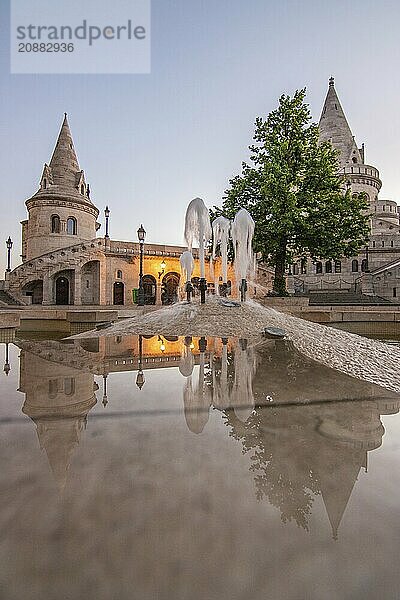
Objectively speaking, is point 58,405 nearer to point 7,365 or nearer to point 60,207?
point 7,365

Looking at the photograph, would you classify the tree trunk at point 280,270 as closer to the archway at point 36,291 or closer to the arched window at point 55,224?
the archway at point 36,291

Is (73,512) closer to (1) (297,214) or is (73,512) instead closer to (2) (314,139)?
(1) (297,214)

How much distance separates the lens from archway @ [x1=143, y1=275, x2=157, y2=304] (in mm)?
40078

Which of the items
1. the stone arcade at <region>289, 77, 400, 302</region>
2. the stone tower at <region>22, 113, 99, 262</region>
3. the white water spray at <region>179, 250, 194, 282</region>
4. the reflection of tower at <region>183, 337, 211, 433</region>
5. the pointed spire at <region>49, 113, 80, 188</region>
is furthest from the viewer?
the pointed spire at <region>49, 113, 80, 188</region>

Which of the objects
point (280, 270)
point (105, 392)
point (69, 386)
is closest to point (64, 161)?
point (280, 270)

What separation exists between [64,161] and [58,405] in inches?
1617

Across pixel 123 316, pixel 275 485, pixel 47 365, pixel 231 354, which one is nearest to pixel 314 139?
pixel 123 316

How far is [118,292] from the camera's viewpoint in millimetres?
37844

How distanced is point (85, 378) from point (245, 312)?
679 centimetres

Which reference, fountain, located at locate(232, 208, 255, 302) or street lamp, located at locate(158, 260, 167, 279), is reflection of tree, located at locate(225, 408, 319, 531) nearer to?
fountain, located at locate(232, 208, 255, 302)

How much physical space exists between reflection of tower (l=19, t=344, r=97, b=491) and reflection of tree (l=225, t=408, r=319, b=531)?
1.04m

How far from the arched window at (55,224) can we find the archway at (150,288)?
1005cm

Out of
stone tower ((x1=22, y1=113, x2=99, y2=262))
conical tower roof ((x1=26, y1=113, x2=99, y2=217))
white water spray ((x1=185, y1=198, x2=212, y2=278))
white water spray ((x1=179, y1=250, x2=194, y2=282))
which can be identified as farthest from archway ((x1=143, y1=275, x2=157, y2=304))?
white water spray ((x1=185, y1=198, x2=212, y2=278))

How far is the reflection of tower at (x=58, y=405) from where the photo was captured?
2250 mm
